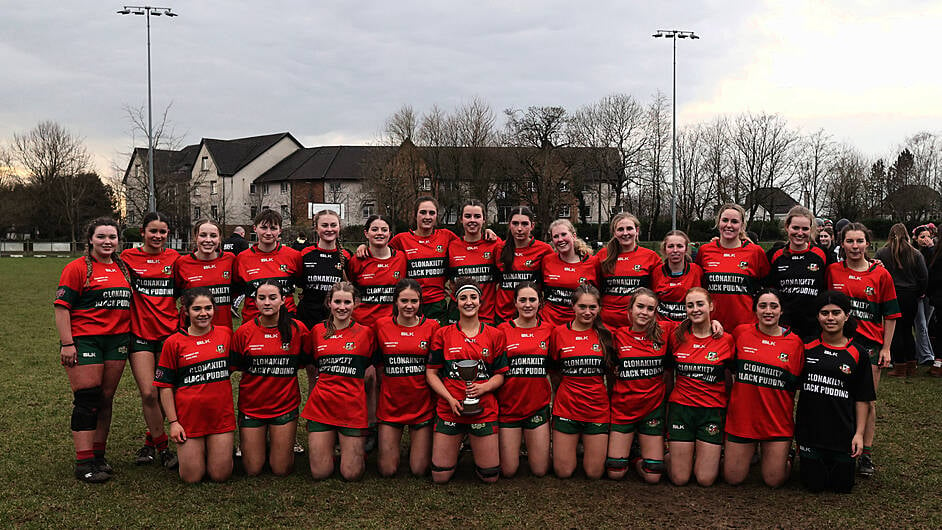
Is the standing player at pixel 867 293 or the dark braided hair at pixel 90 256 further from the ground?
the dark braided hair at pixel 90 256

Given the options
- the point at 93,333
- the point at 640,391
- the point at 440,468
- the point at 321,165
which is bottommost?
the point at 440,468

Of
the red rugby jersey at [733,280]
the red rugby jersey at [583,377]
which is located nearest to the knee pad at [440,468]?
the red rugby jersey at [583,377]

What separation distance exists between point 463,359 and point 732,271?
2331mm

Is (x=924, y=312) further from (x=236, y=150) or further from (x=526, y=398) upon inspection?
(x=236, y=150)

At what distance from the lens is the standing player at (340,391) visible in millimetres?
5227

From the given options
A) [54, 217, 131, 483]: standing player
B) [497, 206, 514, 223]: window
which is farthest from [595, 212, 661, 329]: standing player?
[497, 206, 514, 223]: window

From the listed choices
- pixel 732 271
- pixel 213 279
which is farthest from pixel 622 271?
pixel 213 279

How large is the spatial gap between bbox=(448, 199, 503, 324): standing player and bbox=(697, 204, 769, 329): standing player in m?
1.80

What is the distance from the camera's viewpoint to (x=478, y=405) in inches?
201

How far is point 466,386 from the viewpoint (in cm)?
520

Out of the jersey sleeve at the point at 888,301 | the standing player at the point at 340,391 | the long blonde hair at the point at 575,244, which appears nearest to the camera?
the standing player at the point at 340,391

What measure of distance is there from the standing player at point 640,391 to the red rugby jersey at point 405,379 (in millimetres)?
1449

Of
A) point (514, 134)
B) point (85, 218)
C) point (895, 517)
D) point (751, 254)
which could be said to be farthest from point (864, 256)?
point (85, 218)

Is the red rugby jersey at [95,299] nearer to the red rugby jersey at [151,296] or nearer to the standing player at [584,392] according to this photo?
the red rugby jersey at [151,296]
